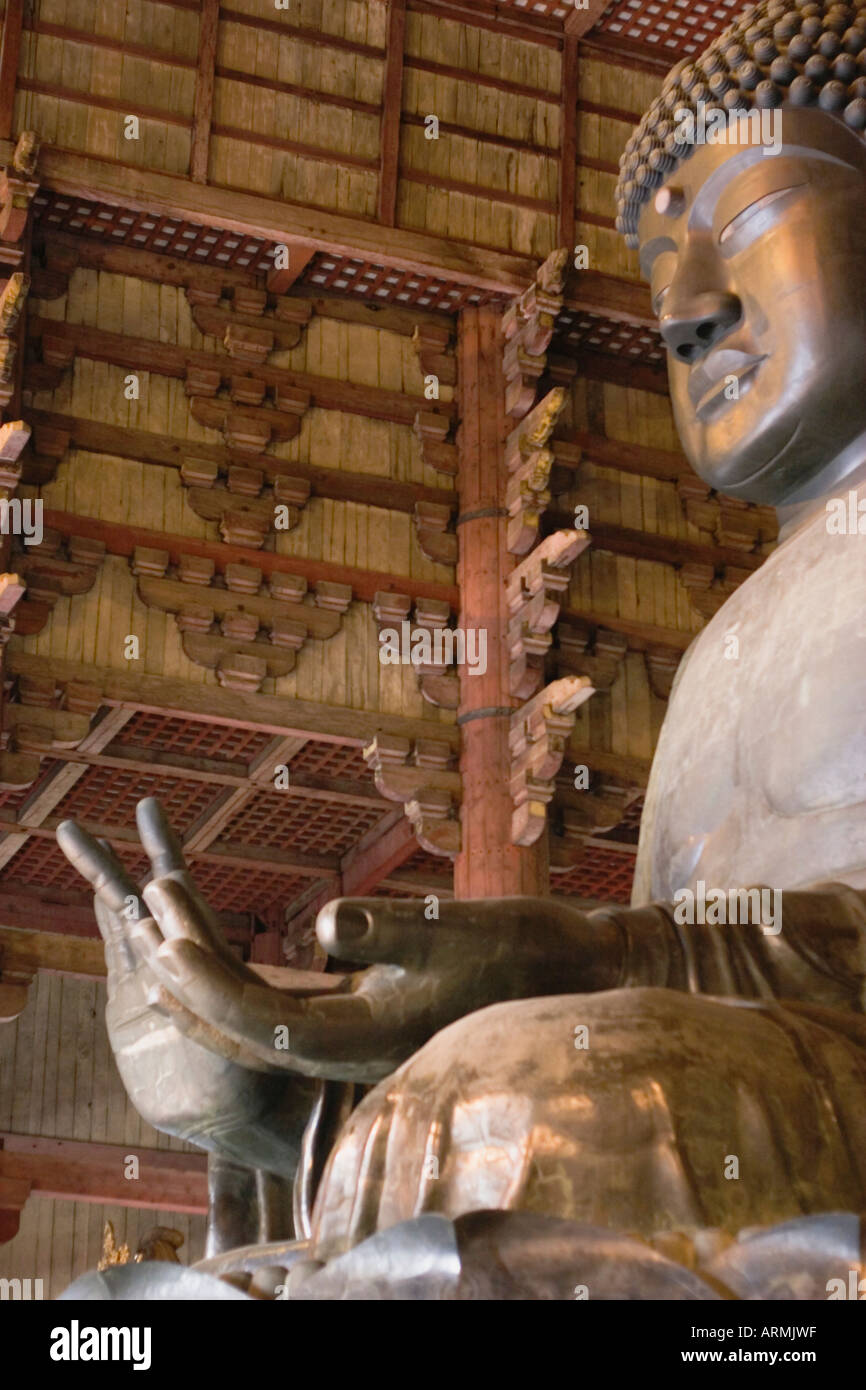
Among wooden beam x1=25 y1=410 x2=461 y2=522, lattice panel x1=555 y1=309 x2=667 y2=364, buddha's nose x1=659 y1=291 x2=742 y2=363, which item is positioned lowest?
buddha's nose x1=659 y1=291 x2=742 y2=363

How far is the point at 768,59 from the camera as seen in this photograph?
3.11 metres

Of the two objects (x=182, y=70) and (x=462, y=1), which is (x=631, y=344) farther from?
(x=182, y=70)

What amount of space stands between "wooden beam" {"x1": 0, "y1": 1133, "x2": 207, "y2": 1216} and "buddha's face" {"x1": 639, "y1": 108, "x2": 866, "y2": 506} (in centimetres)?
516

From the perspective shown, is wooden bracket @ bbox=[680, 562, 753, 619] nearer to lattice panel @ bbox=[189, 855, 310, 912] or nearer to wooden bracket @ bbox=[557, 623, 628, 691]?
wooden bracket @ bbox=[557, 623, 628, 691]

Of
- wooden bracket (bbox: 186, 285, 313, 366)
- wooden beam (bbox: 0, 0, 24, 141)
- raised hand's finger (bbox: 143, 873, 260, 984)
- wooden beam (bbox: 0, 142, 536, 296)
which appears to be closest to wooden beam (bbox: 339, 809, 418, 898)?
wooden bracket (bbox: 186, 285, 313, 366)

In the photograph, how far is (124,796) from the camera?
677 centimetres

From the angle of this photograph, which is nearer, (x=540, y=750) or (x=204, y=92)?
(x=540, y=750)

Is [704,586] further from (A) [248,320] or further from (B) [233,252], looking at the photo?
(B) [233,252]

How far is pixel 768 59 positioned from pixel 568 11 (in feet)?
12.0

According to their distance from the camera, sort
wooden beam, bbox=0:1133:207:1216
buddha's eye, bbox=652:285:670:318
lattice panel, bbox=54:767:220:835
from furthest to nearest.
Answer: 1. wooden beam, bbox=0:1133:207:1216
2. lattice panel, bbox=54:767:220:835
3. buddha's eye, bbox=652:285:670:318

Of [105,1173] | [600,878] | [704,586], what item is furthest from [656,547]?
[105,1173]

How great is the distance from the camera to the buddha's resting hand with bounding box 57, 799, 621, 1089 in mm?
1963

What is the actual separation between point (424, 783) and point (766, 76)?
3040 millimetres

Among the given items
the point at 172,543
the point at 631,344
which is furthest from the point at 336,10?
the point at 172,543
